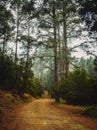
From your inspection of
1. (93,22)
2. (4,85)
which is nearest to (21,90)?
(4,85)

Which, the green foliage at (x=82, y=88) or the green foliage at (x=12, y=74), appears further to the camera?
the green foliage at (x=12, y=74)

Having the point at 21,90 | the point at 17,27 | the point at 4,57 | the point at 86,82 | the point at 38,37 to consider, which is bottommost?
the point at 21,90

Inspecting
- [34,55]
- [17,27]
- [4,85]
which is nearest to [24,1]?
[34,55]

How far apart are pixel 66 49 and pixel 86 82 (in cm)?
757

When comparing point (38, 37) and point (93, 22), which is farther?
point (38, 37)

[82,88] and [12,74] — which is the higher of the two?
[12,74]

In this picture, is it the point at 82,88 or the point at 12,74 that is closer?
the point at 82,88

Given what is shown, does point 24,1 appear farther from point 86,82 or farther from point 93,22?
point 86,82

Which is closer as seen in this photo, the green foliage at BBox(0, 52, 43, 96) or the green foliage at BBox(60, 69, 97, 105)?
the green foliage at BBox(60, 69, 97, 105)

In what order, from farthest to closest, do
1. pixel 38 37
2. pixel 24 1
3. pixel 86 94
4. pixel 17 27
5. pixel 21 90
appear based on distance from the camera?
pixel 17 27 < pixel 21 90 < pixel 38 37 < pixel 86 94 < pixel 24 1

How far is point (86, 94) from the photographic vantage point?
15883 millimetres

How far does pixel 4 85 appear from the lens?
2289 centimetres

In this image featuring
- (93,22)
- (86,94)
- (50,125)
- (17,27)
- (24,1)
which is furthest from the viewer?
(17,27)

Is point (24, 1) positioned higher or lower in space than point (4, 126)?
higher
